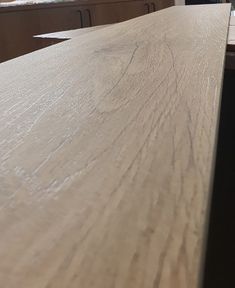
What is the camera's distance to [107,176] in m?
0.34

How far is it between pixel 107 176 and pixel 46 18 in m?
2.93

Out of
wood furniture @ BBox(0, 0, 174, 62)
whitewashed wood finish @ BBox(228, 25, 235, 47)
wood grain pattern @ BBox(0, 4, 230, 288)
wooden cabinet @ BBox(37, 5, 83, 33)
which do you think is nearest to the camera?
wood grain pattern @ BBox(0, 4, 230, 288)

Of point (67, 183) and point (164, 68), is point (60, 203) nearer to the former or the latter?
point (67, 183)

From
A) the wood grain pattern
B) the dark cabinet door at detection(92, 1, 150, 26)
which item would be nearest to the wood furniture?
the dark cabinet door at detection(92, 1, 150, 26)

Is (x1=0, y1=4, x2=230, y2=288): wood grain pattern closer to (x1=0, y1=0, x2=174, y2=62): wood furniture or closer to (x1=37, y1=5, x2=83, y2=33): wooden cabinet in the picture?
(x1=0, y1=0, x2=174, y2=62): wood furniture

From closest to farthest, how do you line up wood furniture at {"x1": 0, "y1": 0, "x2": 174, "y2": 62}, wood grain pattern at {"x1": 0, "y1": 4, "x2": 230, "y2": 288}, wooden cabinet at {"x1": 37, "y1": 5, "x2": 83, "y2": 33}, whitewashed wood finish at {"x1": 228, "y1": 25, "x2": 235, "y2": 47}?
wood grain pattern at {"x1": 0, "y1": 4, "x2": 230, "y2": 288}, whitewashed wood finish at {"x1": 228, "y1": 25, "x2": 235, "y2": 47}, wood furniture at {"x1": 0, "y1": 0, "x2": 174, "y2": 62}, wooden cabinet at {"x1": 37, "y1": 5, "x2": 83, "y2": 33}

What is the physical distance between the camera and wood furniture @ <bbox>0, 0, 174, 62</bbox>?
277 centimetres

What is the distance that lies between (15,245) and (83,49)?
2.42 feet

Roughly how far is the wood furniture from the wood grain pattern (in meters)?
1.87

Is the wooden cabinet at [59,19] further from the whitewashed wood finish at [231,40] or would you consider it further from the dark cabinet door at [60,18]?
the whitewashed wood finish at [231,40]

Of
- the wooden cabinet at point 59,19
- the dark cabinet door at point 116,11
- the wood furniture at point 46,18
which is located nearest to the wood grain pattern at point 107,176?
the wood furniture at point 46,18

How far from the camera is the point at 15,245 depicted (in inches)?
10.4

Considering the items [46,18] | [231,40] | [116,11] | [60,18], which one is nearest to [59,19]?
[60,18]

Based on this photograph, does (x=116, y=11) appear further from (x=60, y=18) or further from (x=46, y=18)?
(x=46, y=18)
